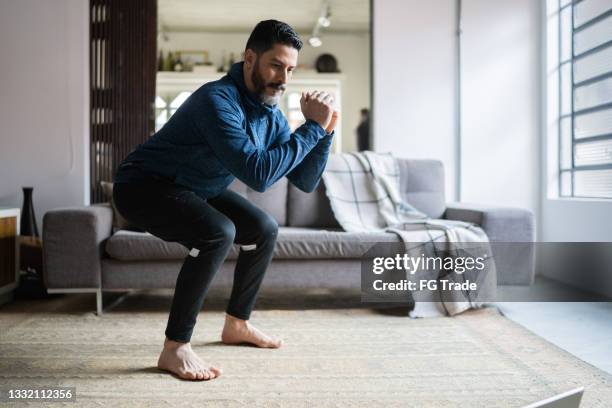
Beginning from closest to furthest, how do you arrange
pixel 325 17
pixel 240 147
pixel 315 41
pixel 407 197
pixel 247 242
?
1. pixel 240 147
2. pixel 247 242
3. pixel 407 197
4. pixel 325 17
5. pixel 315 41

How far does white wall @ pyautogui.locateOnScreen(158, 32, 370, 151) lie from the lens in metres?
4.35

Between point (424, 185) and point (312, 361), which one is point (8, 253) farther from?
point (424, 185)

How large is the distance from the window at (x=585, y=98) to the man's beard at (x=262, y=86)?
223 cm

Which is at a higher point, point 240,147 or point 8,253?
point 240,147

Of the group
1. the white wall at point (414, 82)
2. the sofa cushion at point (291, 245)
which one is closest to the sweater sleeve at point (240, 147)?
the sofa cushion at point (291, 245)

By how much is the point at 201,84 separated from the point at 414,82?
2.12 metres

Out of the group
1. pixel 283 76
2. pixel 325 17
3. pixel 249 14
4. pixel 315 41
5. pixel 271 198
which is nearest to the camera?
pixel 283 76

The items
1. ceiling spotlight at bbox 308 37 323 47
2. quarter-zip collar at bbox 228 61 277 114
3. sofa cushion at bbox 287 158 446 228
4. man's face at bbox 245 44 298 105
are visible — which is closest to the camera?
man's face at bbox 245 44 298 105

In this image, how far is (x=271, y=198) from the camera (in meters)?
3.34

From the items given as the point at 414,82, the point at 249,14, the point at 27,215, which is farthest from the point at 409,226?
the point at 249,14

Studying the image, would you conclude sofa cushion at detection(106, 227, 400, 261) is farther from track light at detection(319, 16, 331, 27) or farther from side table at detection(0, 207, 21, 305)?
track light at detection(319, 16, 331, 27)

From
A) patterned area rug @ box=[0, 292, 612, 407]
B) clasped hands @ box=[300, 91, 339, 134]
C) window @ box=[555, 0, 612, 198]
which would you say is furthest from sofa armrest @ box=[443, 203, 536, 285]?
clasped hands @ box=[300, 91, 339, 134]

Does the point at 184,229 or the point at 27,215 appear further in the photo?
the point at 27,215

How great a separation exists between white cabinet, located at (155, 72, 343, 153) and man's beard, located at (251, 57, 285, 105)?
43.0 inches
